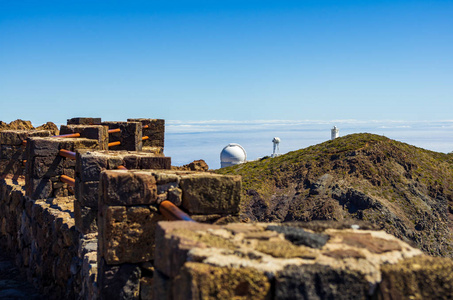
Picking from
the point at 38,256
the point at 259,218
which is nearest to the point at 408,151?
the point at 259,218

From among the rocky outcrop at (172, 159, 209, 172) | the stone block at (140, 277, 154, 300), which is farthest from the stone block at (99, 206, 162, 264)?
the rocky outcrop at (172, 159, 209, 172)

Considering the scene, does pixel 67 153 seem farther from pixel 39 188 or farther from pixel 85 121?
pixel 85 121

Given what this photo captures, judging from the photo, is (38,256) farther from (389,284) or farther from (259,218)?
(259,218)

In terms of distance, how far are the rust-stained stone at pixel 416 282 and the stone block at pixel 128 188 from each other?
212cm

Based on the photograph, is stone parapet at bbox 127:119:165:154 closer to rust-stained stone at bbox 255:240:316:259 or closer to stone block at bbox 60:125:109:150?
stone block at bbox 60:125:109:150

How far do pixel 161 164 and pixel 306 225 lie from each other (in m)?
2.28

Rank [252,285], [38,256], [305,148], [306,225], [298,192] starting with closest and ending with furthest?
[252,285] → [306,225] → [38,256] → [298,192] → [305,148]

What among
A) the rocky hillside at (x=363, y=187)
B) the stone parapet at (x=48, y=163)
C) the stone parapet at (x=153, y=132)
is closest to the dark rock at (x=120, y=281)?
the stone parapet at (x=48, y=163)

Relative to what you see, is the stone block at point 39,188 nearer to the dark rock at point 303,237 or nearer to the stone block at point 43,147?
the stone block at point 43,147

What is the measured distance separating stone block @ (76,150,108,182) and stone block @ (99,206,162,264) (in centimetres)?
121

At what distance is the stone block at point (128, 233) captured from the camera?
3785mm

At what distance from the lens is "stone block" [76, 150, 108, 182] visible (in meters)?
5.02

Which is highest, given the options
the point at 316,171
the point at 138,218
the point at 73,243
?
the point at 138,218

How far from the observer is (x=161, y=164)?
471cm
